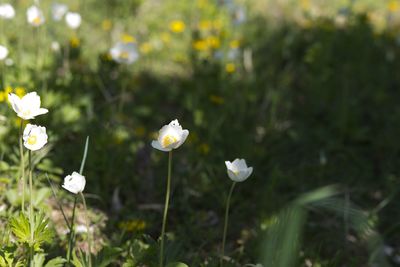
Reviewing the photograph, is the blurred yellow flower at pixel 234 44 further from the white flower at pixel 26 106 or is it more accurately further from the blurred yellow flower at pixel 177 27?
the white flower at pixel 26 106

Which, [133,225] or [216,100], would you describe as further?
[216,100]

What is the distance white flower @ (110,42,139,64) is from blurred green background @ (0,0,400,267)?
8 centimetres

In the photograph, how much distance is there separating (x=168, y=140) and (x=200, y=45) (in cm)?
267

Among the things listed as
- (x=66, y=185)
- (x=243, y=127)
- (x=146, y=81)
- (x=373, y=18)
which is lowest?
(x=66, y=185)

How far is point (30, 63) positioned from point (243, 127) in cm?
154

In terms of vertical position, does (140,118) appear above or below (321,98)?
below

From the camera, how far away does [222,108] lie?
3.83m

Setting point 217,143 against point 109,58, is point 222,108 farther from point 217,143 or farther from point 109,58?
point 109,58

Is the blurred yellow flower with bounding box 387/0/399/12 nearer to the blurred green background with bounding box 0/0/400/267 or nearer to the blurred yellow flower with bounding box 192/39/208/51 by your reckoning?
the blurred green background with bounding box 0/0/400/267

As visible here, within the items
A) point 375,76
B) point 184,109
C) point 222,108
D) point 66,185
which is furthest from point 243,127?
point 66,185

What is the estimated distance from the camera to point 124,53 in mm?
3596

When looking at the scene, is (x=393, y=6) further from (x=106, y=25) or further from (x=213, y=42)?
(x=106, y=25)

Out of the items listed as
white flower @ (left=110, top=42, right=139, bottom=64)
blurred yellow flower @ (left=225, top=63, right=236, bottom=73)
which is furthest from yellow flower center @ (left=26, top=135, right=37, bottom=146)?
blurred yellow flower @ (left=225, top=63, right=236, bottom=73)

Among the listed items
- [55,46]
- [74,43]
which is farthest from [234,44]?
[55,46]
